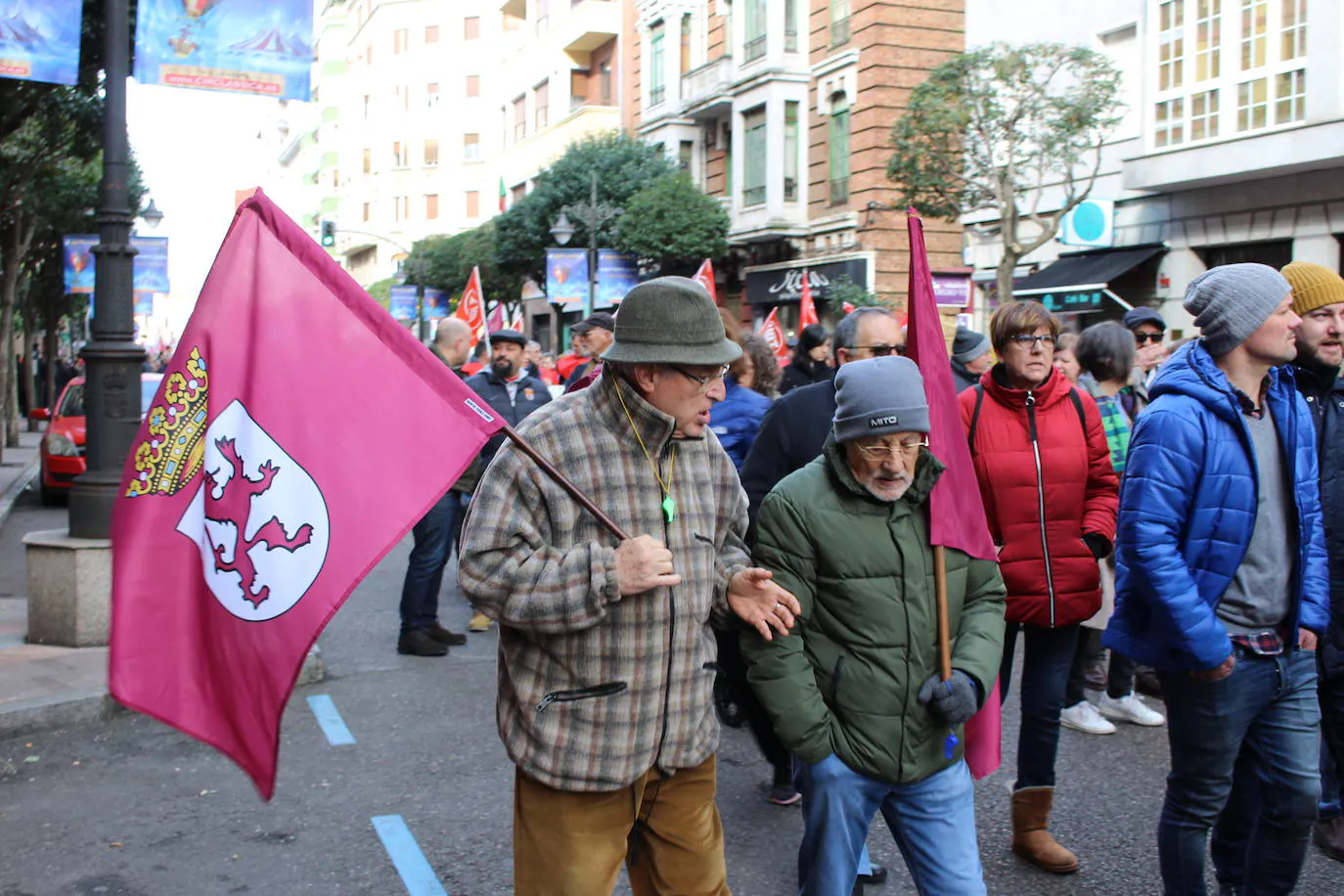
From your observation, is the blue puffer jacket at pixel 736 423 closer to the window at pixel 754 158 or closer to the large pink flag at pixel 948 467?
the large pink flag at pixel 948 467

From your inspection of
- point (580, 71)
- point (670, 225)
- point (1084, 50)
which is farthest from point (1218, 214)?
point (580, 71)

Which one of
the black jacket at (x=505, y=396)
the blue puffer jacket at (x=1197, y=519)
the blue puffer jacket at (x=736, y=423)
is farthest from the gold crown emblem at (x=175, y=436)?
the black jacket at (x=505, y=396)

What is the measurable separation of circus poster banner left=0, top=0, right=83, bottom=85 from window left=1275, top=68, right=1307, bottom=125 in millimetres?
14508

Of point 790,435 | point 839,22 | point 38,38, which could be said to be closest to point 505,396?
point 790,435

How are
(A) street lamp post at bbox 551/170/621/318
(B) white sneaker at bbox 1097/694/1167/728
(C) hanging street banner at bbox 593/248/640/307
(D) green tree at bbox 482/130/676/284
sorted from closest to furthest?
1. (B) white sneaker at bbox 1097/694/1167/728
2. (A) street lamp post at bbox 551/170/621/318
3. (C) hanging street banner at bbox 593/248/640/307
4. (D) green tree at bbox 482/130/676/284

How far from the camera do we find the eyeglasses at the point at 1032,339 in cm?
459

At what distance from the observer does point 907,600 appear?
124 inches

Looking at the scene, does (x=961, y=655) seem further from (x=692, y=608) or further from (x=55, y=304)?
(x=55, y=304)

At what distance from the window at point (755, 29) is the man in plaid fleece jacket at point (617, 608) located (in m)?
29.9

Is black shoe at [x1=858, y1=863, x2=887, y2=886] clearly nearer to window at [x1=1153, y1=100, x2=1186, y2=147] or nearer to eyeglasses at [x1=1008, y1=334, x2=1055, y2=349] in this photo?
eyeglasses at [x1=1008, y1=334, x2=1055, y2=349]

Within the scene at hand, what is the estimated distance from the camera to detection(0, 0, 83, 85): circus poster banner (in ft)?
34.7

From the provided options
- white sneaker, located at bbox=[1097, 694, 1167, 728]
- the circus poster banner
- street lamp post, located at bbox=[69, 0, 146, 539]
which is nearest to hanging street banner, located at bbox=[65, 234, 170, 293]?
the circus poster banner

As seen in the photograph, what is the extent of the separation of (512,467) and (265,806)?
9.88 feet

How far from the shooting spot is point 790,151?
31.4 m
